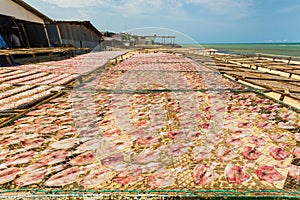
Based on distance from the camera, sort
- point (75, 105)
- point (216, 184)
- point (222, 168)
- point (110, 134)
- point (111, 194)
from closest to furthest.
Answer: point (111, 194) → point (216, 184) → point (222, 168) → point (110, 134) → point (75, 105)

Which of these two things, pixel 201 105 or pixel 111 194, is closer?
pixel 111 194

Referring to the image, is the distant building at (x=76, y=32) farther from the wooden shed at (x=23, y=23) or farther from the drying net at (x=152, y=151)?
the drying net at (x=152, y=151)

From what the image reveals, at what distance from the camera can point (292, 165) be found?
118 cm

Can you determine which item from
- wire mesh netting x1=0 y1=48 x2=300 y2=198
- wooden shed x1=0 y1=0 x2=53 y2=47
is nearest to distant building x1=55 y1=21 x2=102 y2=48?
wooden shed x1=0 y1=0 x2=53 y2=47

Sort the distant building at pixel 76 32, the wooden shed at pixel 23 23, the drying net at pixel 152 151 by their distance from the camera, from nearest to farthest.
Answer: the drying net at pixel 152 151
the wooden shed at pixel 23 23
the distant building at pixel 76 32

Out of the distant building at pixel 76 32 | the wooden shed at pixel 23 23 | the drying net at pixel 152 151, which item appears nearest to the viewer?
the drying net at pixel 152 151

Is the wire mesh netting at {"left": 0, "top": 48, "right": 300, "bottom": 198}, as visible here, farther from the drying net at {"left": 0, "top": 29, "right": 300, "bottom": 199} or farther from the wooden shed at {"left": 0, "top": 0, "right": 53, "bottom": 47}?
the wooden shed at {"left": 0, "top": 0, "right": 53, "bottom": 47}

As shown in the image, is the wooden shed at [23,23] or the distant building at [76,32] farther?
the distant building at [76,32]

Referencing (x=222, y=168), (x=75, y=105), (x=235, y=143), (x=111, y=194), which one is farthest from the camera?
(x=75, y=105)

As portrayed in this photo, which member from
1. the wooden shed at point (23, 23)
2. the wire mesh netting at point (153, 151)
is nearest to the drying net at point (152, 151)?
the wire mesh netting at point (153, 151)

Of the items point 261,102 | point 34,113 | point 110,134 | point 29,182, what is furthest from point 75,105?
point 261,102

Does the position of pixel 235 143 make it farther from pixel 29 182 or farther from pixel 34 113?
pixel 34 113

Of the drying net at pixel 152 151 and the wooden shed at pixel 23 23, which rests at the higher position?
the wooden shed at pixel 23 23

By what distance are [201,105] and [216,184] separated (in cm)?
146
